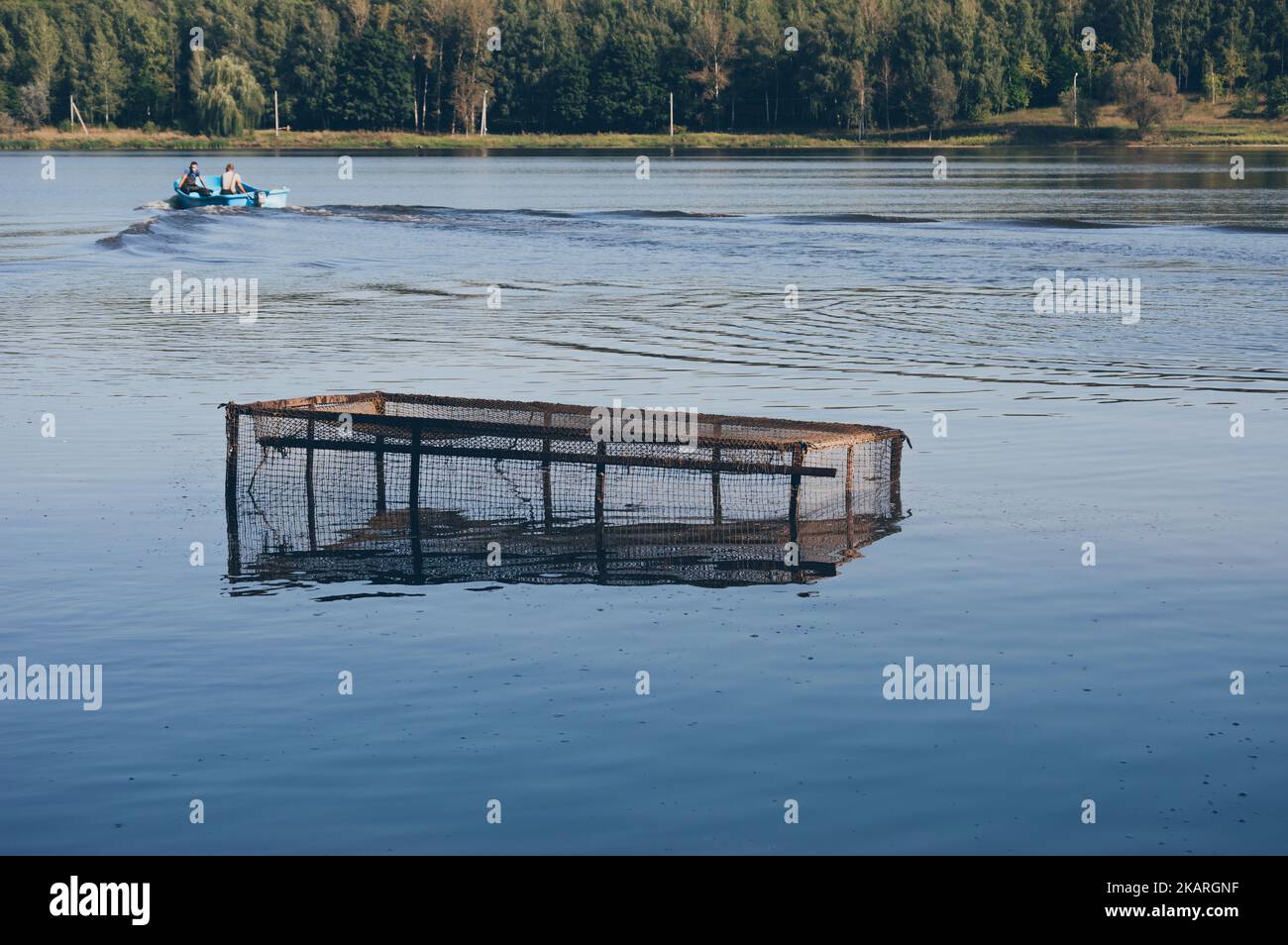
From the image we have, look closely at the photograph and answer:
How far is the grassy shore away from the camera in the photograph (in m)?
175

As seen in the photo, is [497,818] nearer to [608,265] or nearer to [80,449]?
[80,449]

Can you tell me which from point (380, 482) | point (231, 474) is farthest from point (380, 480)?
point (231, 474)

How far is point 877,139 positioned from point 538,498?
581 feet

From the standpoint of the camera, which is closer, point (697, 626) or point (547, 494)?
point (697, 626)

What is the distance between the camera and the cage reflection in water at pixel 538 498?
56.6 feet

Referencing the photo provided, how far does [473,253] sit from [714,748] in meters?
51.8

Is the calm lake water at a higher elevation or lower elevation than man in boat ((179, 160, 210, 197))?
lower

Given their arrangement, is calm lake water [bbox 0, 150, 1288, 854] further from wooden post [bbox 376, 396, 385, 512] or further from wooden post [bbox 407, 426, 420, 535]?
wooden post [bbox 407, 426, 420, 535]

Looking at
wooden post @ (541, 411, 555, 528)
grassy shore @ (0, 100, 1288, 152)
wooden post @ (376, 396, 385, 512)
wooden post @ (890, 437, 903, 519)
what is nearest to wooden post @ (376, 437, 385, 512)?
wooden post @ (376, 396, 385, 512)

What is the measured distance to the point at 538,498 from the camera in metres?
20.2

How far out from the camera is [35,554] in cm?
1747

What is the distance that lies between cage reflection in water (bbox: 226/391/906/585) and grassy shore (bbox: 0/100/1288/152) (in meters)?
162

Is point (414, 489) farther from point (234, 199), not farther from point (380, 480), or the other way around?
point (234, 199)

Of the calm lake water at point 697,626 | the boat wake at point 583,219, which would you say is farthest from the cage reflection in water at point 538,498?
the boat wake at point 583,219
